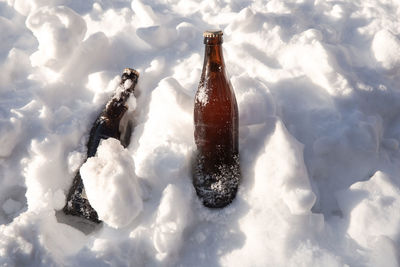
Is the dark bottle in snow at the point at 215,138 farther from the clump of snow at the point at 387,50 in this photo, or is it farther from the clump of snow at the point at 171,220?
the clump of snow at the point at 387,50

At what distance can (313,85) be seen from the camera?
5.29ft

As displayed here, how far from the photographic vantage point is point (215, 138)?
1.33m

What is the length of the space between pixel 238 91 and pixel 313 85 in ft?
1.45

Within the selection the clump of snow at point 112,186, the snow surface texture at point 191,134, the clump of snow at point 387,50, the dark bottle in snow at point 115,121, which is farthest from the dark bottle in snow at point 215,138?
the clump of snow at point 387,50

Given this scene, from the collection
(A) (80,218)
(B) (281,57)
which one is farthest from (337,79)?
(A) (80,218)

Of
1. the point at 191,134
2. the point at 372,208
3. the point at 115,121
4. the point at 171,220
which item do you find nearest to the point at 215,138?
the point at 191,134

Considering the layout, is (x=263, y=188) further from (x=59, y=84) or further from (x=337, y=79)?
(x=59, y=84)

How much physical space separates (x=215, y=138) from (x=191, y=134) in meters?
0.14

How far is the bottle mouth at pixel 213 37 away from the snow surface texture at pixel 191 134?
0.28m

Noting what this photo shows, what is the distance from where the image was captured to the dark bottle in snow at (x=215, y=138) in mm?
1293

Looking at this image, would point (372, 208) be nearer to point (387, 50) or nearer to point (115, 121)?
point (387, 50)

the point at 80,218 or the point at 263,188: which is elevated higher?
the point at 263,188

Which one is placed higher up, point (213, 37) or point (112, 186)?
point (213, 37)

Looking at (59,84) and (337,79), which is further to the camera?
(59,84)
